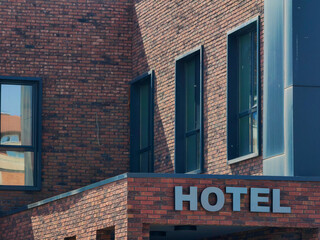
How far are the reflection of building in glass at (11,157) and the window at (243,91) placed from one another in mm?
6414

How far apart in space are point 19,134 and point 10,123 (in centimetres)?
36

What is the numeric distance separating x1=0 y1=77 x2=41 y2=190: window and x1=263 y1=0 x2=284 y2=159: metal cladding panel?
298 inches

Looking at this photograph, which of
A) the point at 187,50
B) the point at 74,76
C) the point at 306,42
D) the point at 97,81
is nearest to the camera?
the point at 306,42

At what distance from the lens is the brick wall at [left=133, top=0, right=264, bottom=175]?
19672 millimetres

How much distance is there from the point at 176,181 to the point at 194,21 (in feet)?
21.7

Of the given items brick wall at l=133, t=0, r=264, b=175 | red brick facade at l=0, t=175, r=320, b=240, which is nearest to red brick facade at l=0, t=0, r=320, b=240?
brick wall at l=133, t=0, r=264, b=175

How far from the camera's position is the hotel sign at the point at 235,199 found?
50.9ft

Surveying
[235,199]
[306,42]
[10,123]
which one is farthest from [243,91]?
[10,123]

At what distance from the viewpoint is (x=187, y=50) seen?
2145cm

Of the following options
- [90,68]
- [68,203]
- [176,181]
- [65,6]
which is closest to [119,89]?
[90,68]

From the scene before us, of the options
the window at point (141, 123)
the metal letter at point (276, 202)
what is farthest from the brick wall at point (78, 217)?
the window at point (141, 123)

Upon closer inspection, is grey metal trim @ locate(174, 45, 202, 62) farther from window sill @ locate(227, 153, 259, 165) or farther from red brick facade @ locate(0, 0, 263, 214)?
window sill @ locate(227, 153, 259, 165)

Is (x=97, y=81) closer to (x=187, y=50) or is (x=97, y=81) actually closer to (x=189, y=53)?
(x=187, y=50)

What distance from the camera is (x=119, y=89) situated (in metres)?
24.3
